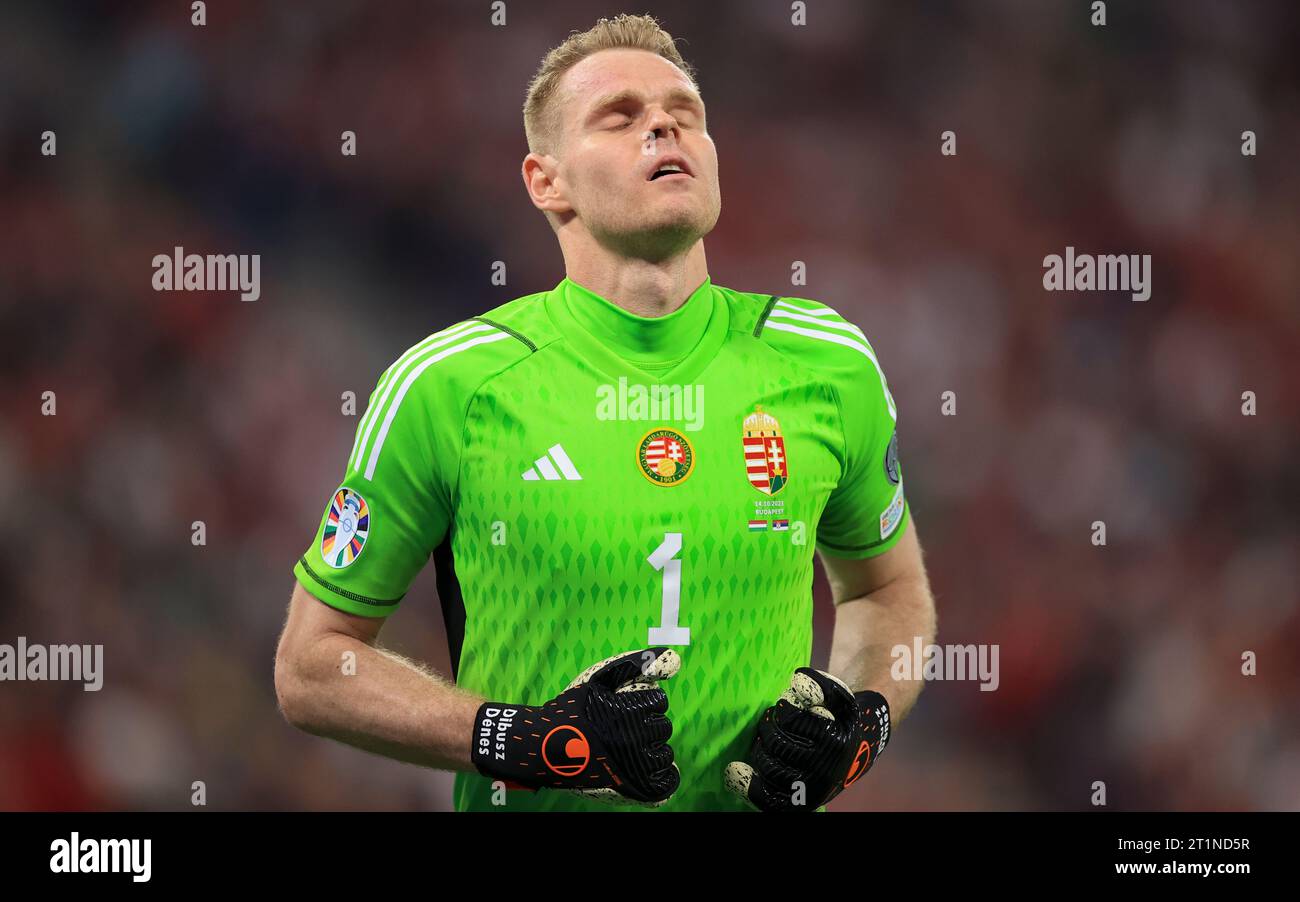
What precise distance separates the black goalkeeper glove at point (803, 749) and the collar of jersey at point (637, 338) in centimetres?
65

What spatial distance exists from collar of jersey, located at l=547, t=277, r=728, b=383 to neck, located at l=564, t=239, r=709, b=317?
0.01 metres

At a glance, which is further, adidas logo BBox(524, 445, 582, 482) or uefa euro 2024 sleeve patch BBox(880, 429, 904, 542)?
uefa euro 2024 sleeve patch BBox(880, 429, 904, 542)

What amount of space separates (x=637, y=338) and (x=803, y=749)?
86 centimetres

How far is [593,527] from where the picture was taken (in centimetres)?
259

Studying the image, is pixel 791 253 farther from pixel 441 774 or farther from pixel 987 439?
pixel 441 774

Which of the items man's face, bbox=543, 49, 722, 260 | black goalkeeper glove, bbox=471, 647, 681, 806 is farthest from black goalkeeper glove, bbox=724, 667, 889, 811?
man's face, bbox=543, 49, 722, 260

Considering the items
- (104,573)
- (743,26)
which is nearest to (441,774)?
(104,573)

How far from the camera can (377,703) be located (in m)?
2.64

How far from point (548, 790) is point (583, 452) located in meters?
0.66

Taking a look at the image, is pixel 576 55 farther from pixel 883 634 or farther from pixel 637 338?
pixel 883 634

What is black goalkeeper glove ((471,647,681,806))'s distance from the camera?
2.43 metres

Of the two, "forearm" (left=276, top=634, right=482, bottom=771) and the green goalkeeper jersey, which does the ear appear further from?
"forearm" (left=276, top=634, right=482, bottom=771)

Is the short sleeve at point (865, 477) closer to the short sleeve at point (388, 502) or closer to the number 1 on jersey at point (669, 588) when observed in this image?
the number 1 on jersey at point (669, 588)

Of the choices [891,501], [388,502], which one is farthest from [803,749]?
[388,502]
